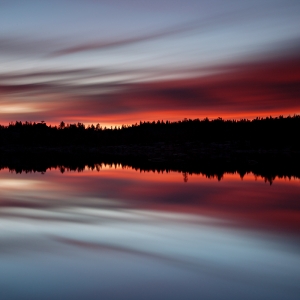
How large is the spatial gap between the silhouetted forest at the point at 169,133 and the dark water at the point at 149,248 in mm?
77218

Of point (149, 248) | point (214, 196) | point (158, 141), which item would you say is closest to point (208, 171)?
point (214, 196)

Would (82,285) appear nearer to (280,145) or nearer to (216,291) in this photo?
(216,291)

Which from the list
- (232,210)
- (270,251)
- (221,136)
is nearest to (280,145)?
(221,136)

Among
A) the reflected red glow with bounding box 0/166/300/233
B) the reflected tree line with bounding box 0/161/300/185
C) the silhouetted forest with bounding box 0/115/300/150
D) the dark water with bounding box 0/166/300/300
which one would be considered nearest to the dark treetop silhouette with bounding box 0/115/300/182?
the silhouetted forest with bounding box 0/115/300/150

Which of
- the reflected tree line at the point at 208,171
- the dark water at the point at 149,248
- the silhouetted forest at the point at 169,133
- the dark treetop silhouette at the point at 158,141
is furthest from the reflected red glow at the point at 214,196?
the silhouetted forest at the point at 169,133

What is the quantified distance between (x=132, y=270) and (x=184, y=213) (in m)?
7.26

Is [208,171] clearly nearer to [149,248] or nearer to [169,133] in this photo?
[149,248]

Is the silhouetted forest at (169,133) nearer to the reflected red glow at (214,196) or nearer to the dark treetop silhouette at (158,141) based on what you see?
the dark treetop silhouette at (158,141)

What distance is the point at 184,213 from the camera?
15945 millimetres

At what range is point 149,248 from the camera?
10.6 meters

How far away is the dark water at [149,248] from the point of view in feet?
25.9

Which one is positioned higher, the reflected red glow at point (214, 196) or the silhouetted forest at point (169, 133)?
the silhouetted forest at point (169, 133)

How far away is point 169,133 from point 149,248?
139055 mm

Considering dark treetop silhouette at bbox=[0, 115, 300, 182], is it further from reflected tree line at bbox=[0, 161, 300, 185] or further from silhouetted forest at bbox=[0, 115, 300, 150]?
reflected tree line at bbox=[0, 161, 300, 185]
